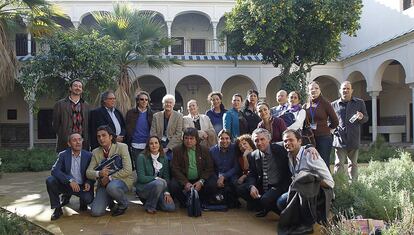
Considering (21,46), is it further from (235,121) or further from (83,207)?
(235,121)

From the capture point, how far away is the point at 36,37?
1230cm

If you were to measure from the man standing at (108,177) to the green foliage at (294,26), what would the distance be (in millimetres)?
10282

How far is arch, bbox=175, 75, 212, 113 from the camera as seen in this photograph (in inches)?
880

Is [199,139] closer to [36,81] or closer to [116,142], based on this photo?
[116,142]

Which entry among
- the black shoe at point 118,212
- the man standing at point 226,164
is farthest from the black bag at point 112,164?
the man standing at point 226,164

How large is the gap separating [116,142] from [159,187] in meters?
0.95

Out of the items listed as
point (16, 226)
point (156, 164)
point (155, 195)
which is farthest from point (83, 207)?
point (16, 226)

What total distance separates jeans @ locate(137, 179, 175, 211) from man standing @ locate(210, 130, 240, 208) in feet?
2.73

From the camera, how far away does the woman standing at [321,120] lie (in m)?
6.48

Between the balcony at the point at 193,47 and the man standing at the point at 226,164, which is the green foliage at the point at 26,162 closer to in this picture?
the man standing at the point at 226,164

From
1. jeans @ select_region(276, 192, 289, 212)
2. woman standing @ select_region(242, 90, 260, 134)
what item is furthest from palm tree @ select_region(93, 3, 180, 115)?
jeans @ select_region(276, 192, 289, 212)

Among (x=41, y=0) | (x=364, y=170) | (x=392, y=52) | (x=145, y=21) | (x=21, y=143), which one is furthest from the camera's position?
(x=21, y=143)

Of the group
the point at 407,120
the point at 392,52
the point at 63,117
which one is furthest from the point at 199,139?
the point at 407,120

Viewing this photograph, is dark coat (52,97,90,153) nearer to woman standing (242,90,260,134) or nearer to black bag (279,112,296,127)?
woman standing (242,90,260,134)
